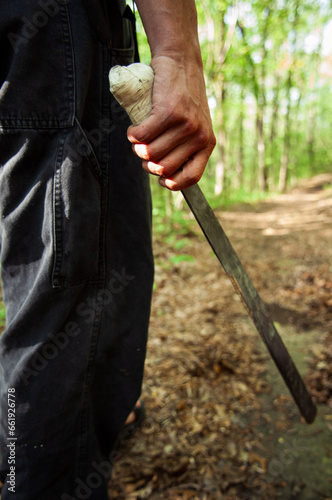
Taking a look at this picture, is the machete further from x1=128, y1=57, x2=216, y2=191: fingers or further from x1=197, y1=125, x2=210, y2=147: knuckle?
x1=197, y1=125, x2=210, y2=147: knuckle

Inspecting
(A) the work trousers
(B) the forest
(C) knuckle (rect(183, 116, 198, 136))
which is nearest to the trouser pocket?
(A) the work trousers

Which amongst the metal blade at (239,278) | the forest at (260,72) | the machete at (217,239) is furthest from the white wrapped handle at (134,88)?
the forest at (260,72)

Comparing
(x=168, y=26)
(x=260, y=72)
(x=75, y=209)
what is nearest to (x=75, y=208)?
(x=75, y=209)

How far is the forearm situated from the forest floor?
5.51 ft

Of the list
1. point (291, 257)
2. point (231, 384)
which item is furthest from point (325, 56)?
point (231, 384)

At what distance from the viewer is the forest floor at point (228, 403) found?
4.56ft

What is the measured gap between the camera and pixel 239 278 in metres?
1.11

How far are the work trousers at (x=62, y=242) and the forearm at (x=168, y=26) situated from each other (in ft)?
0.48

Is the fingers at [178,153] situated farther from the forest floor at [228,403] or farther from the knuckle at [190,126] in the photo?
the forest floor at [228,403]

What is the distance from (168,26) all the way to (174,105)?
25 centimetres

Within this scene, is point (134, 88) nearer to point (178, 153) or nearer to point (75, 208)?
point (178, 153)

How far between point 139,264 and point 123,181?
326mm

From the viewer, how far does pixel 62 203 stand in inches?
36.8

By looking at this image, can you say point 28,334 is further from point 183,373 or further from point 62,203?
point 183,373
